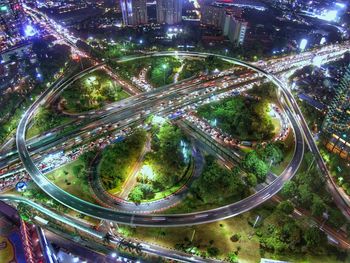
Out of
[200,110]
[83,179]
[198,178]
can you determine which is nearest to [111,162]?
[83,179]

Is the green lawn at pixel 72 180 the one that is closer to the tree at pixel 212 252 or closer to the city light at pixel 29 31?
the tree at pixel 212 252

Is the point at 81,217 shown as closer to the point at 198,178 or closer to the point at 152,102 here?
the point at 198,178

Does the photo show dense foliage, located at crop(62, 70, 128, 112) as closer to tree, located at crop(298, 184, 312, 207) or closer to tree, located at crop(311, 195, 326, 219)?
tree, located at crop(298, 184, 312, 207)

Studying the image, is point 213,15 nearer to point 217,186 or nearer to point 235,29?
point 235,29

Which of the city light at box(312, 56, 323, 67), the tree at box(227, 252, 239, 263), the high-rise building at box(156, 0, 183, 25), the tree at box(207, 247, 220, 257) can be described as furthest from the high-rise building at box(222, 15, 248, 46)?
the tree at box(227, 252, 239, 263)

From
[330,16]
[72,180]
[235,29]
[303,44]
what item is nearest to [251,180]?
[72,180]

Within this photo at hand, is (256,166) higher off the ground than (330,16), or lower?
higher

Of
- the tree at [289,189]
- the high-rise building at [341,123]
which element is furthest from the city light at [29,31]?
the high-rise building at [341,123]
